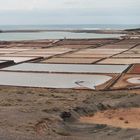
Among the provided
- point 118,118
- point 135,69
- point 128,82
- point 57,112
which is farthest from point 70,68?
point 118,118

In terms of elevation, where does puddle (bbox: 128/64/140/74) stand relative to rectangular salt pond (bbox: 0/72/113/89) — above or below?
below

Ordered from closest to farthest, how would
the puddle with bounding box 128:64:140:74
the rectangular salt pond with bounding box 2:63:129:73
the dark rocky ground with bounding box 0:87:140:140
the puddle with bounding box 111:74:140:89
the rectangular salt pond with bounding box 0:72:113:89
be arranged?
the dark rocky ground with bounding box 0:87:140:140
the puddle with bounding box 111:74:140:89
the rectangular salt pond with bounding box 0:72:113:89
the puddle with bounding box 128:64:140:74
the rectangular salt pond with bounding box 2:63:129:73

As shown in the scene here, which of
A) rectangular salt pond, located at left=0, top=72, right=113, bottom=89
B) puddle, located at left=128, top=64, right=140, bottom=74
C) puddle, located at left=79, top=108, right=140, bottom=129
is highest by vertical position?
puddle, located at left=79, top=108, right=140, bottom=129

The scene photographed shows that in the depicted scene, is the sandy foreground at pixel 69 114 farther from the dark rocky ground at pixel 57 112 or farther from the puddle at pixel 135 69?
the puddle at pixel 135 69

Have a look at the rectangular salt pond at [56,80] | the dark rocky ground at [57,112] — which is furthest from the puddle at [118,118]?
the rectangular salt pond at [56,80]

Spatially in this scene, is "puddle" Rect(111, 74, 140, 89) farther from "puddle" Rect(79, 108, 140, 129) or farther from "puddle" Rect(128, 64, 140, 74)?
"puddle" Rect(79, 108, 140, 129)

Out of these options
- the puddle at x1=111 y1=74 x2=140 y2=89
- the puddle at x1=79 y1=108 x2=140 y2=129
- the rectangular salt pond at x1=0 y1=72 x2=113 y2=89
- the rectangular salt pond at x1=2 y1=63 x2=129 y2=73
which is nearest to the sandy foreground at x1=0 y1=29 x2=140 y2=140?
the puddle at x1=79 y1=108 x2=140 y2=129
